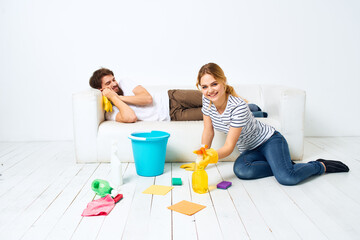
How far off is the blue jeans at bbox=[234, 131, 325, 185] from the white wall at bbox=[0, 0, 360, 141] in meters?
1.47

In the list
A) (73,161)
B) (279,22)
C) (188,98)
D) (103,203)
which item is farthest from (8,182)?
(279,22)

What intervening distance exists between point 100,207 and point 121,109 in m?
1.11

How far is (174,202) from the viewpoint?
176 cm

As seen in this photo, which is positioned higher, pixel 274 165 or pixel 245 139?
pixel 245 139

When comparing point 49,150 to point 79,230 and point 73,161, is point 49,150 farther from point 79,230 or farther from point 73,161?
point 79,230

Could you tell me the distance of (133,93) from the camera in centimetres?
282

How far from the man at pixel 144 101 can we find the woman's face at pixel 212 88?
0.84 metres

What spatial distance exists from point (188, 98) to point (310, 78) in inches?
59.9

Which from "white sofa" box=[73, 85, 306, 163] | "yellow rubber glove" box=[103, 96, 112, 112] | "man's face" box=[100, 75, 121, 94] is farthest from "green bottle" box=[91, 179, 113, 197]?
"man's face" box=[100, 75, 121, 94]

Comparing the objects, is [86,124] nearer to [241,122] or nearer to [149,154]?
[149,154]

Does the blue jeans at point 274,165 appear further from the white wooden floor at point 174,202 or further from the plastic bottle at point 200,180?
the plastic bottle at point 200,180

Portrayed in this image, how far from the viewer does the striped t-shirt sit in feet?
6.35

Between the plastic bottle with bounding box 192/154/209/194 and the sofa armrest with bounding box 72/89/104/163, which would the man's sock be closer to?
the plastic bottle with bounding box 192/154/209/194

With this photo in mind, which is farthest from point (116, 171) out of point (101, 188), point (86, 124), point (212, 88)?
point (212, 88)
